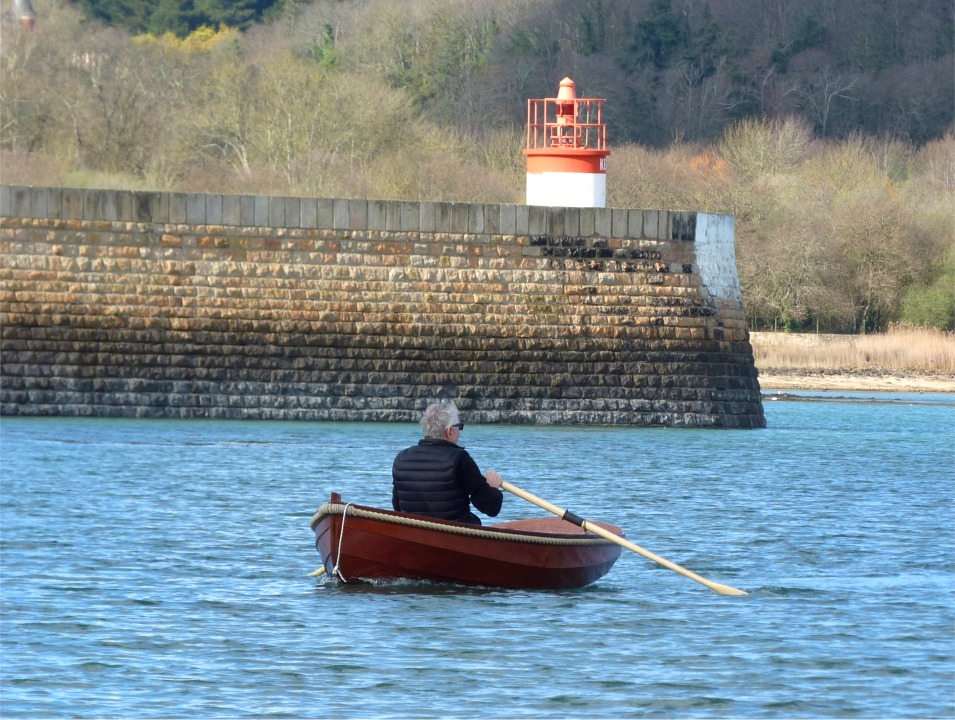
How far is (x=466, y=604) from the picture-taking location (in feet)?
39.1

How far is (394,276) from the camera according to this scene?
24.8 metres

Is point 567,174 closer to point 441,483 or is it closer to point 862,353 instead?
point 862,353

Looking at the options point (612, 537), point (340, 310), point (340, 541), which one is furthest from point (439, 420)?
point (340, 310)

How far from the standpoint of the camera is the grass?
132 ft

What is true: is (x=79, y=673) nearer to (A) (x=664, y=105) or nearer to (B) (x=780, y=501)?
(B) (x=780, y=501)

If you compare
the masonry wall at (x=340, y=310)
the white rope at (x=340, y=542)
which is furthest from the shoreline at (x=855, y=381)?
the white rope at (x=340, y=542)

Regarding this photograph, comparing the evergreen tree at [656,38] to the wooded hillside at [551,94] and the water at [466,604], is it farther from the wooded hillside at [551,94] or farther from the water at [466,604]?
the water at [466,604]

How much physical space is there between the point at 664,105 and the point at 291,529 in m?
51.9

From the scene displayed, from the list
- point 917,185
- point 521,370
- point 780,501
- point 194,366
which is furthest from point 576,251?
point 917,185

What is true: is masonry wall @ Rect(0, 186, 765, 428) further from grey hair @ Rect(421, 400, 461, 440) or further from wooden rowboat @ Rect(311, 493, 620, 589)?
grey hair @ Rect(421, 400, 461, 440)

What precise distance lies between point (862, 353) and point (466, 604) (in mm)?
30671

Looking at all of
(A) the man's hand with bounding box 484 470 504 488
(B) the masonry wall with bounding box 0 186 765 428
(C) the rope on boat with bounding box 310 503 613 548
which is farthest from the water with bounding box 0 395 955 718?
(B) the masonry wall with bounding box 0 186 765 428

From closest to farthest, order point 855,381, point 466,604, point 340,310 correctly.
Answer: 1. point 466,604
2. point 340,310
3. point 855,381

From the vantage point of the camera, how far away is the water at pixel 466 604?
964 cm
